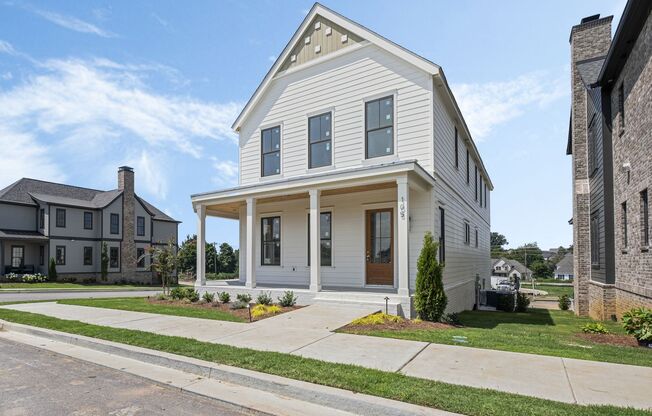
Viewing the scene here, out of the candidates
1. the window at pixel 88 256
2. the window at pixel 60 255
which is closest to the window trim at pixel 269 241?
the window at pixel 60 255

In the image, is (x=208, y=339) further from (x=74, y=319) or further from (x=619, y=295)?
(x=619, y=295)

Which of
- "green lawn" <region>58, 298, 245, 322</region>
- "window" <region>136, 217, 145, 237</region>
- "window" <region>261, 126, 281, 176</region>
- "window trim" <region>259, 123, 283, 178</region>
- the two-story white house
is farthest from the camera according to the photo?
"window" <region>136, 217, 145, 237</region>

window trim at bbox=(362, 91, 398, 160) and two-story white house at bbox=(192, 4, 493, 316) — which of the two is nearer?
two-story white house at bbox=(192, 4, 493, 316)

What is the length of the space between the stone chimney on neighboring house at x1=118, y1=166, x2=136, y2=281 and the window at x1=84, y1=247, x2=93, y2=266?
7.63ft

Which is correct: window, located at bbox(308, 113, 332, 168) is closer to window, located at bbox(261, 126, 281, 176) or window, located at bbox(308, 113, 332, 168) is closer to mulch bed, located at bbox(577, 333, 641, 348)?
window, located at bbox(261, 126, 281, 176)

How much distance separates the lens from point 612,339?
25.6ft

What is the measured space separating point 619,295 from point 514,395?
31.9 feet

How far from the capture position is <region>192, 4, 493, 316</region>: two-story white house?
11.0 metres

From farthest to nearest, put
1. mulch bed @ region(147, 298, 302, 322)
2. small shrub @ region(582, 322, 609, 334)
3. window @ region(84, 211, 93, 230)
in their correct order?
1. window @ region(84, 211, 93, 230)
2. mulch bed @ region(147, 298, 302, 322)
3. small shrub @ region(582, 322, 609, 334)

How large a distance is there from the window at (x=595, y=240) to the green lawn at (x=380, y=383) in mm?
11725

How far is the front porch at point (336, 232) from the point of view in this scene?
32.6 ft

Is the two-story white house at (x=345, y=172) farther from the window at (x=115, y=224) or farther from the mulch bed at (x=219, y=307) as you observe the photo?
the window at (x=115, y=224)

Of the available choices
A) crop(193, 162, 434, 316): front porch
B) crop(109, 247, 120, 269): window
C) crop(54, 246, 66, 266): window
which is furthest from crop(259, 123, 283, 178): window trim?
crop(109, 247, 120, 269): window

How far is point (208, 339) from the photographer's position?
7035mm
